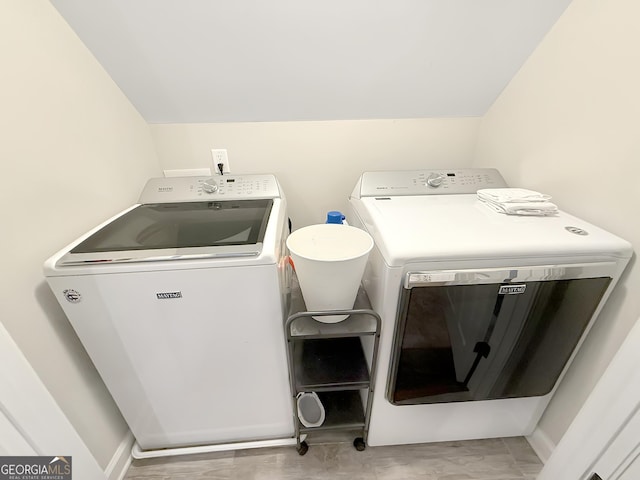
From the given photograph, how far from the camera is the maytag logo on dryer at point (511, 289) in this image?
0.81m

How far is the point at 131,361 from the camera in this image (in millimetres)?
949

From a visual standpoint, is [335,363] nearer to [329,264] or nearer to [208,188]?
[329,264]

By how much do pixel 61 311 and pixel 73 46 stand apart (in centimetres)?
94

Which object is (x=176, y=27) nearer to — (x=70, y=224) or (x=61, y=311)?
(x=70, y=224)

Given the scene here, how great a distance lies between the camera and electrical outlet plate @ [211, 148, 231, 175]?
55.7 inches

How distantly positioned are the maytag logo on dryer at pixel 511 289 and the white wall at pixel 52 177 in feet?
4.51

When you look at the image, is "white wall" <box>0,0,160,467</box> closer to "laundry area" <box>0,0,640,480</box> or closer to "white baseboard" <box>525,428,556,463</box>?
"laundry area" <box>0,0,640,480</box>

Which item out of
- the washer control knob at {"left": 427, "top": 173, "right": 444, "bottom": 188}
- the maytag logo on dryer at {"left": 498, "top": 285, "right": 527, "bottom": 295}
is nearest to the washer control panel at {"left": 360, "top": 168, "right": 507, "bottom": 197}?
the washer control knob at {"left": 427, "top": 173, "right": 444, "bottom": 188}

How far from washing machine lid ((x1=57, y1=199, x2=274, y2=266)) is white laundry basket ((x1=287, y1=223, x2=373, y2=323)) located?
0.48 feet

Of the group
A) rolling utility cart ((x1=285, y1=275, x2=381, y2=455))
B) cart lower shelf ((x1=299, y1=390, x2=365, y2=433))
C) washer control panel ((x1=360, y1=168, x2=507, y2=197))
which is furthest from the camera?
washer control panel ((x1=360, y1=168, x2=507, y2=197))

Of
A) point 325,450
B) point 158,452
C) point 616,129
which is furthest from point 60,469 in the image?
point 616,129

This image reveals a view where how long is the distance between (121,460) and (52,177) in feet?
3.78

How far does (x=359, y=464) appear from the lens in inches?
46.7

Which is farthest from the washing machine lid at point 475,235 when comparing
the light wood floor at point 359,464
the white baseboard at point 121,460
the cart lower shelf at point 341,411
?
the white baseboard at point 121,460
